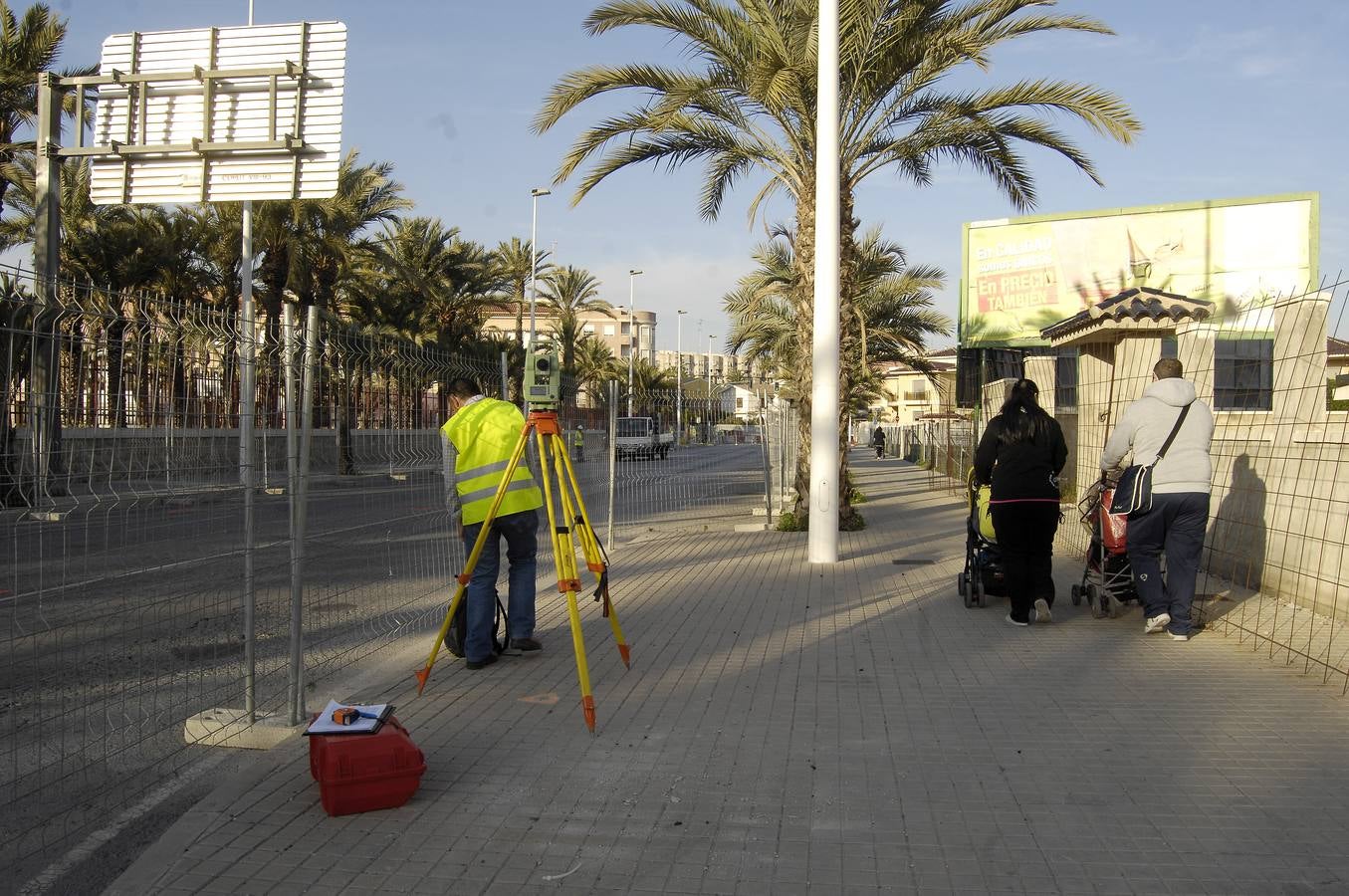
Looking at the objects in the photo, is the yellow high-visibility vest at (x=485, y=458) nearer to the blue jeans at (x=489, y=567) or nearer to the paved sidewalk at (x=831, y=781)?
the blue jeans at (x=489, y=567)

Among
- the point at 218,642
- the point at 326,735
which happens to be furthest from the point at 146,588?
the point at 326,735

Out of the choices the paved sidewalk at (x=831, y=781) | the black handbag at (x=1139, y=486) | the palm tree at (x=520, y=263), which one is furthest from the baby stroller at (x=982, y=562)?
the palm tree at (x=520, y=263)

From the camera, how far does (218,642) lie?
8023mm

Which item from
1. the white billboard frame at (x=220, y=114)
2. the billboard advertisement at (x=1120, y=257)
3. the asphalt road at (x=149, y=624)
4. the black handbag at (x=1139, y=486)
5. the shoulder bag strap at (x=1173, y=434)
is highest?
the billboard advertisement at (x=1120, y=257)

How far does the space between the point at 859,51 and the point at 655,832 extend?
1202 cm

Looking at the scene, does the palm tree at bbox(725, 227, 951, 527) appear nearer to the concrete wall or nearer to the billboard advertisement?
the billboard advertisement

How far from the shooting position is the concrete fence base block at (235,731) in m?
5.39

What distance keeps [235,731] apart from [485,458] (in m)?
2.10

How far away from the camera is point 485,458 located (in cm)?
673

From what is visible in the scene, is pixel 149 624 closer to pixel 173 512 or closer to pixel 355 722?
pixel 173 512

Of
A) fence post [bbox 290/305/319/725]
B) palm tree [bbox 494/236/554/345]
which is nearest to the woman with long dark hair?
fence post [bbox 290/305/319/725]

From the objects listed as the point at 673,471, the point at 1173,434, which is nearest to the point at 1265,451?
the point at 1173,434

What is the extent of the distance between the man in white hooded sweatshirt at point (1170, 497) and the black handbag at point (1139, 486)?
3 cm

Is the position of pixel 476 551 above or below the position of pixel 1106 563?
above
